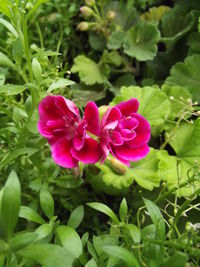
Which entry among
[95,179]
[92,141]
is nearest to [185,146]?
[95,179]

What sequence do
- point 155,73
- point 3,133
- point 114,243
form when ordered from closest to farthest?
point 114,243 → point 3,133 → point 155,73

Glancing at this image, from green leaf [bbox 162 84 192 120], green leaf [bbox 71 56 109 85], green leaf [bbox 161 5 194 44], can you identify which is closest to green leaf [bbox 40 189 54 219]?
green leaf [bbox 162 84 192 120]

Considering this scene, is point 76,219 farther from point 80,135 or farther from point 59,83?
point 59,83

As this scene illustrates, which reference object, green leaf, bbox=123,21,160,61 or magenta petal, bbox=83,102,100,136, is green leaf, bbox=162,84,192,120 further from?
magenta petal, bbox=83,102,100,136

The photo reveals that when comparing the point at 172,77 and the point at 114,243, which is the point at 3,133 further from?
the point at 172,77

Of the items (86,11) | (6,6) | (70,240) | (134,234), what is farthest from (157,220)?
(86,11)

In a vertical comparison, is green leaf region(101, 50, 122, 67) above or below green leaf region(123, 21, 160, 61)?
below
